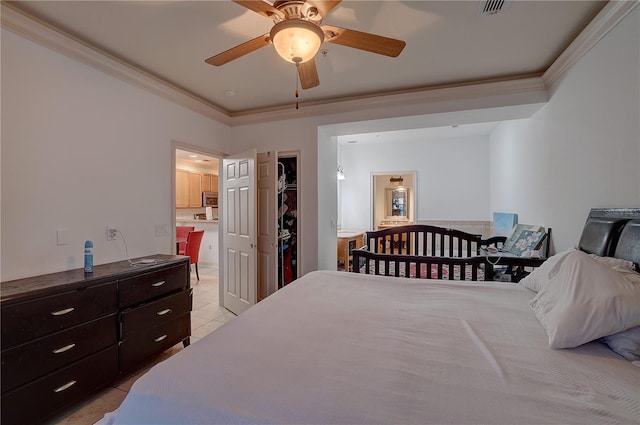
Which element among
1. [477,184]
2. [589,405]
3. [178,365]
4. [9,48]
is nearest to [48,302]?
[178,365]

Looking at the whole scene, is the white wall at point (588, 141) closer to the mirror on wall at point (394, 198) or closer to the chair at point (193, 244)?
the chair at point (193, 244)

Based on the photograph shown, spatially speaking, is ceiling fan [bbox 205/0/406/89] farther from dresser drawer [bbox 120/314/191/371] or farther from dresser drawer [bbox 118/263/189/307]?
dresser drawer [bbox 120/314/191/371]

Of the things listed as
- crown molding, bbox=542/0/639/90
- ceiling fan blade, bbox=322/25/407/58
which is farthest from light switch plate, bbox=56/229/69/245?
crown molding, bbox=542/0/639/90

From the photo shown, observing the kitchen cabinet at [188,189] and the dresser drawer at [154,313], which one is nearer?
the dresser drawer at [154,313]

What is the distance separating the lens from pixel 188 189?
674cm

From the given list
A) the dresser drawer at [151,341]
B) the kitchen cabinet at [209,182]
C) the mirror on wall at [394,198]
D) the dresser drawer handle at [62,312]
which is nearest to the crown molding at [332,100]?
the dresser drawer handle at [62,312]

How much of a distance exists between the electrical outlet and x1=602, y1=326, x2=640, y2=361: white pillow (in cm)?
324

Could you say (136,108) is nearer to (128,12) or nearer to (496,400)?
(128,12)

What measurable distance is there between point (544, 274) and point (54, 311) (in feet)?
9.64

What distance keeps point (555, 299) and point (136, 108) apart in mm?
3415

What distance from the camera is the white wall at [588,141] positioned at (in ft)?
5.40

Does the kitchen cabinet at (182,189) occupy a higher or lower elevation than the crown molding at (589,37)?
lower

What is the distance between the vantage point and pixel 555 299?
1.28 m

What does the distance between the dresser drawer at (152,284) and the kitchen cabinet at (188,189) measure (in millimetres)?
4456
